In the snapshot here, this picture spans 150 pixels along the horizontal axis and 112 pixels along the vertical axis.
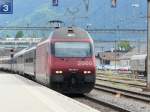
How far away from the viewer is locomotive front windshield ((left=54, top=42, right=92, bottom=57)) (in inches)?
1088

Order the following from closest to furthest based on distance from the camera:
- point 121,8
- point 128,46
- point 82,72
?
point 82,72 < point 128,46 < point 121,8

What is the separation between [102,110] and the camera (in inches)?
811

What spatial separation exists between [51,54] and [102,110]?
7.55 metres

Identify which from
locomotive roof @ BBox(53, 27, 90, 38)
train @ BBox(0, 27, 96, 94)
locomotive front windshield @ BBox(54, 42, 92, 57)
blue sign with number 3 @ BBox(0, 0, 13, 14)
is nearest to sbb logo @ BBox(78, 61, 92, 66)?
train @ BBox(0, 27, 96, 94)

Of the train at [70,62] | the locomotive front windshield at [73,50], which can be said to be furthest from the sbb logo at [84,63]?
the locomotive front windshield at [73,50]

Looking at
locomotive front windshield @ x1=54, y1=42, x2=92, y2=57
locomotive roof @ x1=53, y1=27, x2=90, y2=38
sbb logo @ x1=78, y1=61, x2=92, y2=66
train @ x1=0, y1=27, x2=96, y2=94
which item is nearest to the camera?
train @ x1=0, y1=27, x2=96, y2=94

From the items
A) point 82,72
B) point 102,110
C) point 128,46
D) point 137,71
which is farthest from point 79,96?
point 128,46

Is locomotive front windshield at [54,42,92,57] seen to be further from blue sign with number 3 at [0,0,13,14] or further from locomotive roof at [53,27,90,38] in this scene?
blue sign with number 3 at [0,0,13,14]

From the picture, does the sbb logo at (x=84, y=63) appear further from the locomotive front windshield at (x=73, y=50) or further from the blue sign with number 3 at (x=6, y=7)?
the blue sign with number 3 at (x=6, y=7)

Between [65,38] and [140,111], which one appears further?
[65,38]

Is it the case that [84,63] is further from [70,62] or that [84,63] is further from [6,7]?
[6,7]

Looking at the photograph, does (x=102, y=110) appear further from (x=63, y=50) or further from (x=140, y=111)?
(x=63, y=50)

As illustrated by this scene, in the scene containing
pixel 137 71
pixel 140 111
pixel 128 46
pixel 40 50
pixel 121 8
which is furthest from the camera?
pixel 121 8

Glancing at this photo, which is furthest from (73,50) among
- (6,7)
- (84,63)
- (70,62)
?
(6,7)
